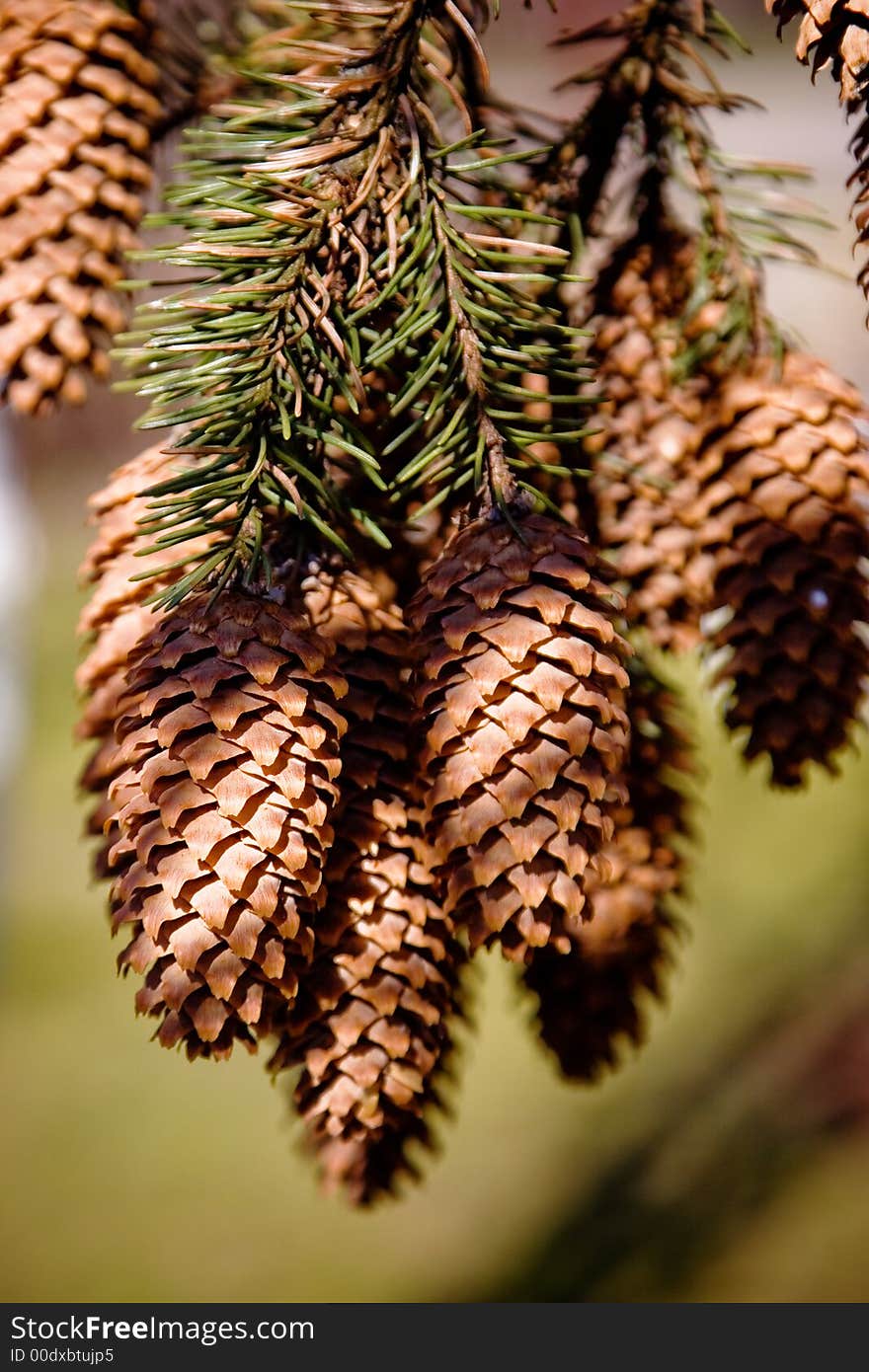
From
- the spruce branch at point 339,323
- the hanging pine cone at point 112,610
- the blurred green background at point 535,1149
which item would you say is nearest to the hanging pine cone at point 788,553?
the spruce branch at point 339,323

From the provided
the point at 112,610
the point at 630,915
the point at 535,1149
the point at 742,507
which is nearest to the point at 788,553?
the point at 742,507

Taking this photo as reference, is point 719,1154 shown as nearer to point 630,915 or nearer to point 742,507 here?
point 630,915

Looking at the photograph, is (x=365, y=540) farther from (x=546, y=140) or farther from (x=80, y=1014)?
(x=80, y=1014)

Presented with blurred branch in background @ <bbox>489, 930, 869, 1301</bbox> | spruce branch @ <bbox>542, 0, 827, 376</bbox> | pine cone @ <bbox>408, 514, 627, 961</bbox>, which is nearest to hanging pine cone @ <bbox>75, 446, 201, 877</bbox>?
pine cone @ <bbox>408, 514, 627, 961</bbox>

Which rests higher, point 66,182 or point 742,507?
point 66,182

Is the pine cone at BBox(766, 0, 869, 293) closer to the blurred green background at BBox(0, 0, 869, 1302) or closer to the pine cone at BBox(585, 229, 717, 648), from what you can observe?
the pine cone at BBox(585, 229, 717, 648)

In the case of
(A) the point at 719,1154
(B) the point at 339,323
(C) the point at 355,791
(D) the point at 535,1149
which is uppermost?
(B) the point at 339,323
